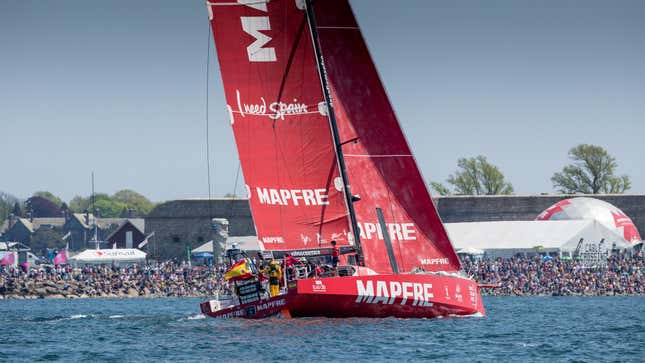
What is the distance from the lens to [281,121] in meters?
33.7

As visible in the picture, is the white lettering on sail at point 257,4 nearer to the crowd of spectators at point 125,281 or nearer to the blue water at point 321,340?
the blue water at point 321,340

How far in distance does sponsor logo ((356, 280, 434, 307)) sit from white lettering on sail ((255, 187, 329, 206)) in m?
3.21

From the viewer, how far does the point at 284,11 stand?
3341 cm

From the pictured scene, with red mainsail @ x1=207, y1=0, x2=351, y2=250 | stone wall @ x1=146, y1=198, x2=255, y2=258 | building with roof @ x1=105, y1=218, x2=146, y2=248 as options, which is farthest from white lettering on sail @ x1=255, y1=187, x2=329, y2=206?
building with roof @ x1=105, y1=218, x2=146, y2=248

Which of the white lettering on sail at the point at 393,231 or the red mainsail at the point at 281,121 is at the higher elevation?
the red mainsail at the point at 281,121

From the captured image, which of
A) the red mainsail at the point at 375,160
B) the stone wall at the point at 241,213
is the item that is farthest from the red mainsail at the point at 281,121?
the stone wall at the point at 241,213

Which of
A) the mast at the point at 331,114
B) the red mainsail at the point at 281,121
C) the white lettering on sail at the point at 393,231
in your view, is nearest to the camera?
the mast at the point at 331,114

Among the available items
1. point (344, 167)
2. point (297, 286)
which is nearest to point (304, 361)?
point (297, 286)

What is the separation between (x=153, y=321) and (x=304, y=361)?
12910 mm

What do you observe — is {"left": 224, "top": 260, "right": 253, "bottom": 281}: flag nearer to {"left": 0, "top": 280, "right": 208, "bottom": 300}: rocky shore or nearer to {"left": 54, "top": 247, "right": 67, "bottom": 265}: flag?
{"left": 0, "top": 280, "right": 208, "bottom": 300}: rocky shore

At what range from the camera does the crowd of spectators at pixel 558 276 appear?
65.2m

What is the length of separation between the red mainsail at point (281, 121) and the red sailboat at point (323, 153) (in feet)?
0.09

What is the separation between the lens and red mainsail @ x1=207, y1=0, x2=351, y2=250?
3353cm

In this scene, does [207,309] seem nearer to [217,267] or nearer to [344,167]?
[344,167]
